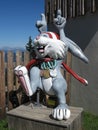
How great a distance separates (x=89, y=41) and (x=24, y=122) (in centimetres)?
265

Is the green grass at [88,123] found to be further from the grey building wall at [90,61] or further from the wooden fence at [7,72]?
the wooden fence at [7,72]

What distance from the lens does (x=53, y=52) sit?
4.26m

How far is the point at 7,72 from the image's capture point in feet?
18.5

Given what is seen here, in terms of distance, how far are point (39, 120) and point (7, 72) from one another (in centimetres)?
184

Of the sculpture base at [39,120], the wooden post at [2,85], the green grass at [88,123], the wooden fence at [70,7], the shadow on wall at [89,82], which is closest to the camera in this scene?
the sculpture base at [39,120]

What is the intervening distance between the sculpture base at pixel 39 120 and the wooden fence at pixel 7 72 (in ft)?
3.70

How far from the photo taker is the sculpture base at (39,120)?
393 cm

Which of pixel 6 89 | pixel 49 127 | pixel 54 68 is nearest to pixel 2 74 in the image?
pixel 6 89

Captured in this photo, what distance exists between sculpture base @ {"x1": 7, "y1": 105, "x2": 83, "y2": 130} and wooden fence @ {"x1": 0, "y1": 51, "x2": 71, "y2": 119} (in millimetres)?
1127

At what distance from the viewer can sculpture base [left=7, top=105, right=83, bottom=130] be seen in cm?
393

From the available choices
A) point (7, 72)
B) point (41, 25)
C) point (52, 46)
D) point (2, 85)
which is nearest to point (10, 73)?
point (7, 72)

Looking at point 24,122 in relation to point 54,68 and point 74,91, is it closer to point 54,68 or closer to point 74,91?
point 54,68

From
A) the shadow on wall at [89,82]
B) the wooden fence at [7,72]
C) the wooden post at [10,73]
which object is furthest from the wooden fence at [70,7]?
the wooden post at [10,73]

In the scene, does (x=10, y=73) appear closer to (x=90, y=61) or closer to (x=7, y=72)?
(x=7, y=72)
